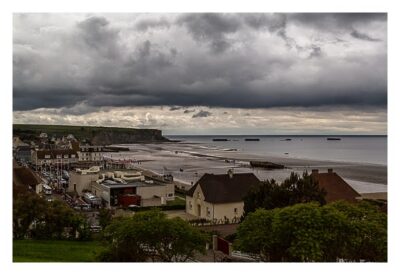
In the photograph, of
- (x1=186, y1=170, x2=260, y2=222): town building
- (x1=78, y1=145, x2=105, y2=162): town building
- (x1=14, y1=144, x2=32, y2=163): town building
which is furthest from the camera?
(x1=78, y1=145, x2=105, y2=162): town building

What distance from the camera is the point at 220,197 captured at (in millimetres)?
15438

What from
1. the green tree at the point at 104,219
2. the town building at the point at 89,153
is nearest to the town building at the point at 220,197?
the green tree at the point at 104,219

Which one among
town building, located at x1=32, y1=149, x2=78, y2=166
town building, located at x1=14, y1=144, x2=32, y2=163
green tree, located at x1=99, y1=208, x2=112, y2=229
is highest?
town building, located at x1=14, y1=144, x2=32, y2=163

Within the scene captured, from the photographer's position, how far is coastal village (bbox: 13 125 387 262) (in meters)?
13.8

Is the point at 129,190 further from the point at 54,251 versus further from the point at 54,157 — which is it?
the point at 54,251

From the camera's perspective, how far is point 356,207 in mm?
9609

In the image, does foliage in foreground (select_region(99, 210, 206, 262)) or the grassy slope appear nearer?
foliage in foreground (select_region(99, 210, 206, 262))

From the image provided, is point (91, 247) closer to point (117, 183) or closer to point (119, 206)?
point (119, 206)

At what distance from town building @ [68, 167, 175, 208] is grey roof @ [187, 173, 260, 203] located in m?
2.10

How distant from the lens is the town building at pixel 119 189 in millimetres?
17312

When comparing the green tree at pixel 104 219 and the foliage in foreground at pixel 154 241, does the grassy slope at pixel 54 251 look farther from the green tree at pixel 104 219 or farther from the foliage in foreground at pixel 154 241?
the green tree at pixel 104 219

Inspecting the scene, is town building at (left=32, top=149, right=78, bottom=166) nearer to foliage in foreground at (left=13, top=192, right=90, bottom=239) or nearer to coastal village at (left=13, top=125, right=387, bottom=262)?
coastal village at (left=13, top=125, right=387, bottom=262)

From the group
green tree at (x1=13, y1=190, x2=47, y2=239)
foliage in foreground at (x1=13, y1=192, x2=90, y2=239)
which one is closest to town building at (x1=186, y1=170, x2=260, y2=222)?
foliage in foreground at (x1=13, y1=192, x2=90, y2=239)
